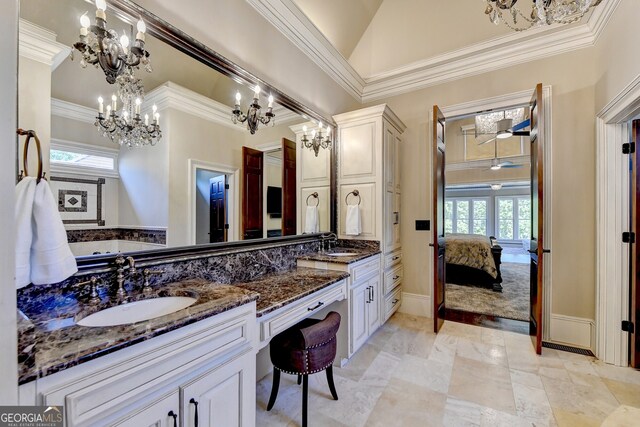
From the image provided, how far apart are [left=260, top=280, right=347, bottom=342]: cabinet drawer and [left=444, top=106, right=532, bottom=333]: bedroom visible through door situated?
207 centimetres

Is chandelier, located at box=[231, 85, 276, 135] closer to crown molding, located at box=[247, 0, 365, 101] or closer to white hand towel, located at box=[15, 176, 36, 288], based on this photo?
crown molding, located at box=[247, 0, 365, 101]

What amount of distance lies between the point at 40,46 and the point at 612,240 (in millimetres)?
4000

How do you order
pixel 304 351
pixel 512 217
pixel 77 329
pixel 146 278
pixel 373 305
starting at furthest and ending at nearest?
pixel 512 217 → pixel 373 305 → pixel 304 351 → pixel 146 278 → pixel 77 329

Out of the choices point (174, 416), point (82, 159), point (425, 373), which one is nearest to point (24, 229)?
point (82, 159)

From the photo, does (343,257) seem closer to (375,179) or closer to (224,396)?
(375,179)

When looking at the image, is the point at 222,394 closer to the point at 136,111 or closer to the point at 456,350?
the point at 136,111

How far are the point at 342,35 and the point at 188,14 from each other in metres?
2.25

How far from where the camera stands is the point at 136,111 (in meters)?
1.45

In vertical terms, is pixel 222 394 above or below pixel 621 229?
below

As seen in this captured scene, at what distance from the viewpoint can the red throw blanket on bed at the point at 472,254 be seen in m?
4.38

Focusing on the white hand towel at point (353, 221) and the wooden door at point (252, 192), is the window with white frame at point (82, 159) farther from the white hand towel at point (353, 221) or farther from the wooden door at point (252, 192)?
the white hand towel at point (353, 221)

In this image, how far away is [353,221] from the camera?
2.95 m

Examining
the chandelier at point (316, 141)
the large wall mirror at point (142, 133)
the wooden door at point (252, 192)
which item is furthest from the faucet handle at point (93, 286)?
the chandelier at point (316, 141)

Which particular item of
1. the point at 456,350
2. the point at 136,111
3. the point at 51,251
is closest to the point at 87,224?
the point at 51,251
